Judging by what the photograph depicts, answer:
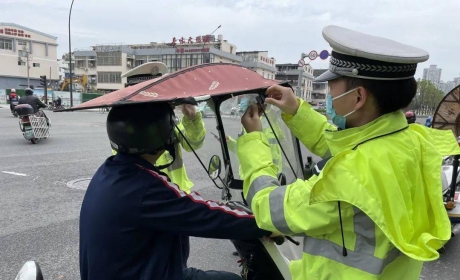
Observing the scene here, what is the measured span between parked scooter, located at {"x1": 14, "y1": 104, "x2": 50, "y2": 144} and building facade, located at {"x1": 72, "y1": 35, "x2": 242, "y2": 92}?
4571cm

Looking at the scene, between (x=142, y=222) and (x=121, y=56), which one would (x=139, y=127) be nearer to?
(x=142, y=222)

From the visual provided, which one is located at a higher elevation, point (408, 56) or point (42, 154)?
point (408, 56)

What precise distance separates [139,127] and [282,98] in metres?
0.70

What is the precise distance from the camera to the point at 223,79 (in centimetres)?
151

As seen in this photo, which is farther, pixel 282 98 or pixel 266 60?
pixel 266 60

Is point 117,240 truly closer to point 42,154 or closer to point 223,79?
point 223,79

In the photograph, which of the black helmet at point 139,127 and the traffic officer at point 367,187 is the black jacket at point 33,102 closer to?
the black helmet at point 139,127

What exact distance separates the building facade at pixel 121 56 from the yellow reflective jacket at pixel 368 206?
55092mm

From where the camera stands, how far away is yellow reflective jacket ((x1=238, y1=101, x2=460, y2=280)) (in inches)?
44.1

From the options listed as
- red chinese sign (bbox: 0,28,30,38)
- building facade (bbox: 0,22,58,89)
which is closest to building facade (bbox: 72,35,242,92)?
building facade (bbox: 0,22,58,89)

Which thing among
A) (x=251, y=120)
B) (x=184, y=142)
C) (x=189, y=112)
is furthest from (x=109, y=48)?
(x=251, y=120)

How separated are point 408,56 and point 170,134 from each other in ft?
3.40

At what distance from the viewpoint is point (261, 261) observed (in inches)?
67.2

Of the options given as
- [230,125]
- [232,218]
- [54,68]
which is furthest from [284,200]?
[54,68]
